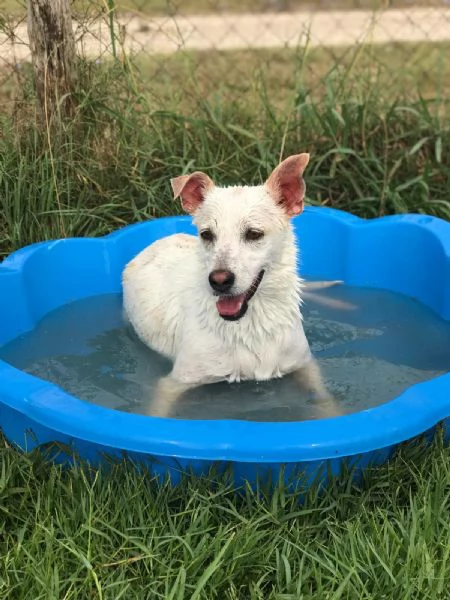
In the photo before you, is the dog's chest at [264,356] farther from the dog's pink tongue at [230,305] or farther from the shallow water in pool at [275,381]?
the dog's pink tongue at [230,305]

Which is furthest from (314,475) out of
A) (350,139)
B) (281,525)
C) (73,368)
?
(350,139)

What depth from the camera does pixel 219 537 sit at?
2.68 metres

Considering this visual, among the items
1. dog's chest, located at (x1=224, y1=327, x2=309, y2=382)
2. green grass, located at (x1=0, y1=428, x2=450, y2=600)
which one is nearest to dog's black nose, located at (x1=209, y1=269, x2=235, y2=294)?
dog's chest, located at (x1=224, y1=327, x2=309, y2=382)

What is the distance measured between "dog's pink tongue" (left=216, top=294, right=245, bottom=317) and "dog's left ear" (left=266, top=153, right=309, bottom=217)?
0.51 m

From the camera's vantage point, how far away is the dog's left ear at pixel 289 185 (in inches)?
133

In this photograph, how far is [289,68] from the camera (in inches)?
366

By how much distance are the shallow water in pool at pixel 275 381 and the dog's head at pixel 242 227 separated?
569 mm

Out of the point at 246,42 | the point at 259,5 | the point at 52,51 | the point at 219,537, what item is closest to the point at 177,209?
the point at 52,51

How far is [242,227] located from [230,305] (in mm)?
378

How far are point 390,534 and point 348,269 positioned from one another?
2820mm

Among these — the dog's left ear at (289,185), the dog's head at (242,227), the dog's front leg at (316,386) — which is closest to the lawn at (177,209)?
the dog's front leg at (316,386)

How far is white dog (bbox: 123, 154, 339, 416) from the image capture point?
10.9 feet

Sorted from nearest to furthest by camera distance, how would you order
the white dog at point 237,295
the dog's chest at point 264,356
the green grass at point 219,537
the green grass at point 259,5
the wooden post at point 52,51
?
the green grass at point 219,537 < the white dog at point 237,295 < the dog's chest at point 264,356 < the wooden post at point 52,51 < the green grass at point 259,5

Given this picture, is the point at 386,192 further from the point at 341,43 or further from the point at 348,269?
the point at 341,43
